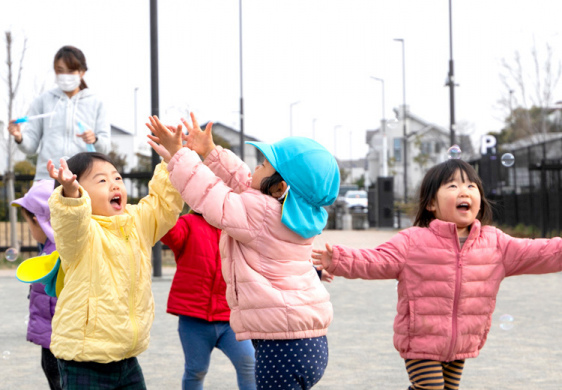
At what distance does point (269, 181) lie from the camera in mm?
3461

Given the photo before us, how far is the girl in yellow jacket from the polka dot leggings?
1.91 ft

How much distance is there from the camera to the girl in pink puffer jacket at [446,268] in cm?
403

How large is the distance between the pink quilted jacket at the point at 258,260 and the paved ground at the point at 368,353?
222 centimetres

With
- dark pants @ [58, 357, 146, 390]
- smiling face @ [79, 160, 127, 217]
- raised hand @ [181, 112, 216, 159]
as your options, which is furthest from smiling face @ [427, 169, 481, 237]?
dark pants @ [58, 357, 146, 390]

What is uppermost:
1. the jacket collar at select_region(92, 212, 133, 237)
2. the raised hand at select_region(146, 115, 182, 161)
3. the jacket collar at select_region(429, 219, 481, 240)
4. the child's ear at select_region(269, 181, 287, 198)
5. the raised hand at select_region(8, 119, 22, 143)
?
the raised hand at select_region(8, 119, 22, 143)

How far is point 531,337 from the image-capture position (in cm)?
736

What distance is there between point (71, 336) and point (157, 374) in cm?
240

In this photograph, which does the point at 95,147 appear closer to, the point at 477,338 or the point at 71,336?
the point at 71,336

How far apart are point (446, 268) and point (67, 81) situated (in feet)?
9.64

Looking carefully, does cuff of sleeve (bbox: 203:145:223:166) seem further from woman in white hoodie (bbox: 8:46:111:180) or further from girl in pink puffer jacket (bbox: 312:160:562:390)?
woman in white hoodie (bbox: 8:46:111:180)

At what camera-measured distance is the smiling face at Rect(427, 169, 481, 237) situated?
4188 millimetres

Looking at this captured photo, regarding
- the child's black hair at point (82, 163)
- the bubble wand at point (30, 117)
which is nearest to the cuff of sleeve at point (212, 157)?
the child's black hair at point (82, 163)

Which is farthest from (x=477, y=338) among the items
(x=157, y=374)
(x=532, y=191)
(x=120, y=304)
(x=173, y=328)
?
(x=532, y=191)

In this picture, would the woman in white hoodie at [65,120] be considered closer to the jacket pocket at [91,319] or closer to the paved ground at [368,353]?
the paved ground at [368,353]
